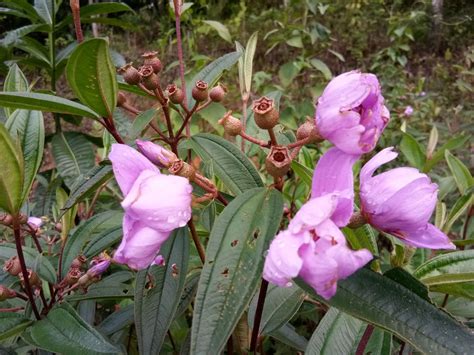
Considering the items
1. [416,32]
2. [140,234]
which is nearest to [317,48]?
[140,234]

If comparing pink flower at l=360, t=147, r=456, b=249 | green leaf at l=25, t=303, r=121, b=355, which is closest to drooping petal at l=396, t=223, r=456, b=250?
pink flower at l=360, t=147, r=456, b=249

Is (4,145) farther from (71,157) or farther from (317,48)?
(317,48)

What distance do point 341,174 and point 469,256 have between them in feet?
1.07

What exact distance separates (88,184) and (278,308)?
371 mm

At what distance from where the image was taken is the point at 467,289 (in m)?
0.68

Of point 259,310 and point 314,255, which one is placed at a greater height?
point 314,255

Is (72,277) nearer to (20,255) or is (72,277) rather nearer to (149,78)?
(20,255)

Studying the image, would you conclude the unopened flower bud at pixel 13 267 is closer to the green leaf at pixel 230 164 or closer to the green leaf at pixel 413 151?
the green leaf at pixel 230 164

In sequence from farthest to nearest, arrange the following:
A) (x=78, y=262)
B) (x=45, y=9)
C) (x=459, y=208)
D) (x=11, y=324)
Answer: (x=45, y=9) → (x=459, y=208) → (x=78, y=262) → (x=11, y=324)

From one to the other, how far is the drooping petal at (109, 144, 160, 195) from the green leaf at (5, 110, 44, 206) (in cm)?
30

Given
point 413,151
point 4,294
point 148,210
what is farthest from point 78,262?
point 413,151

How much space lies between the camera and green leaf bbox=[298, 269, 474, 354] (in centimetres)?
52

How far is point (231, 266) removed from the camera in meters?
0.52

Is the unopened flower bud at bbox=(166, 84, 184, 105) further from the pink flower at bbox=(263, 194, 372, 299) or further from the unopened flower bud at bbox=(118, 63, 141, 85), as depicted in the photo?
the pink flower at bbox=(263, 194, 372, 299)
